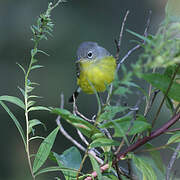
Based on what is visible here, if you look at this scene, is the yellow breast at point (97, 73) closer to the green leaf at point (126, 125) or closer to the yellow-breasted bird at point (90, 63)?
the yellow-breasted bird at point (90, 63)

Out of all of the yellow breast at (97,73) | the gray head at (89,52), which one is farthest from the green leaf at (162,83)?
the gray head at (89,52)

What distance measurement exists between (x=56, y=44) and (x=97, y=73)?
254 centimetres

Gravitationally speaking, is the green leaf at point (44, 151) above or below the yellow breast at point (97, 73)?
above

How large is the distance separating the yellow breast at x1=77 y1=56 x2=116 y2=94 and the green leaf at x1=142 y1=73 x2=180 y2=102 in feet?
3.60

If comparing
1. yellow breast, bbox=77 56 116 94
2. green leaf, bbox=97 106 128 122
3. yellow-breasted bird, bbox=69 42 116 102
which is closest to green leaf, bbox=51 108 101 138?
green leaf, bbox=97 106 128 122

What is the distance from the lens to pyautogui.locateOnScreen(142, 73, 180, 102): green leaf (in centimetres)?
57

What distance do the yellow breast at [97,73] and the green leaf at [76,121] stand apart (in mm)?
1070

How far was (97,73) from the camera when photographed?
2098 mm

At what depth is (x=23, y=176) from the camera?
3.73 metres

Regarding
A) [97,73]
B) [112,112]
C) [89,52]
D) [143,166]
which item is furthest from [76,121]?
[89,52]

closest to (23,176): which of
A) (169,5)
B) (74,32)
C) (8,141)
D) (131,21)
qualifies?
(8,141)

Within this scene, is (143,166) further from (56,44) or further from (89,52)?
(56,44)

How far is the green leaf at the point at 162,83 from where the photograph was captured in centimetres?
57

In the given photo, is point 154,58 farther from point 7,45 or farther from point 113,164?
point 7,45
